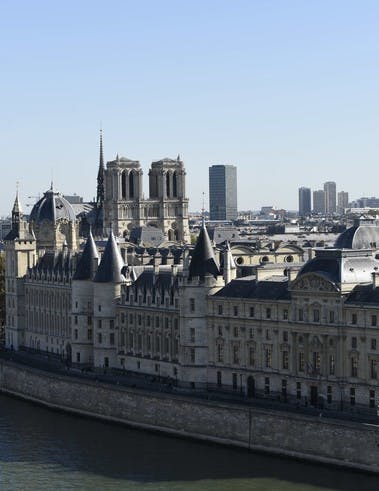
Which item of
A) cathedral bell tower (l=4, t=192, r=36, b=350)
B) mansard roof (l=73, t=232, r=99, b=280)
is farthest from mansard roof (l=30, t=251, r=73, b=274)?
mansard roof (l=73, t=232, r=99, b=280)

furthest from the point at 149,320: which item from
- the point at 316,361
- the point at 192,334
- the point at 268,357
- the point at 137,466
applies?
the point at 137,466

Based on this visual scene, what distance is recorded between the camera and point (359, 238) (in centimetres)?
10219

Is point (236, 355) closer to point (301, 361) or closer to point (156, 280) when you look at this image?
point (301, 361)

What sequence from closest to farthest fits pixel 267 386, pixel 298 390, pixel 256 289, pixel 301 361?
pixel 301 361 < pixel 298 390 < pixel 267 386 < pixel 256 289

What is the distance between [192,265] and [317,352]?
544 inches

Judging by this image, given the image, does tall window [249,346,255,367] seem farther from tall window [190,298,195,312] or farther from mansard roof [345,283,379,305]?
mansard roof [345,283,379,305]

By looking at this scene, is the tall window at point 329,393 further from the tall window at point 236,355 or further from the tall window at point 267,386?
the tall window at point 236,355

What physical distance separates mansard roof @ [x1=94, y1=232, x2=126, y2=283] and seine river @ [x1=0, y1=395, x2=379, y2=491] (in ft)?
54.0

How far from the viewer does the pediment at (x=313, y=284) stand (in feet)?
289

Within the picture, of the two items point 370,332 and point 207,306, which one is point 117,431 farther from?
point 370,332

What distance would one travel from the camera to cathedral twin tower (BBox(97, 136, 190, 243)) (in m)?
189

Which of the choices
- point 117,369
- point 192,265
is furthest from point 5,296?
point 192,265

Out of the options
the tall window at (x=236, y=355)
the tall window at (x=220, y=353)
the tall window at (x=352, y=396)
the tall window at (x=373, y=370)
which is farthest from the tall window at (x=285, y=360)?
the tall window at (x=373, y=370)

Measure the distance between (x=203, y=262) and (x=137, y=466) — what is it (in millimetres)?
20311
